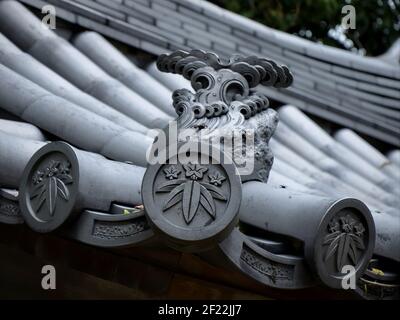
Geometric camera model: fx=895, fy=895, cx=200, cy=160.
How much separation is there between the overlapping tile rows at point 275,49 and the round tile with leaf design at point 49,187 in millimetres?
3061

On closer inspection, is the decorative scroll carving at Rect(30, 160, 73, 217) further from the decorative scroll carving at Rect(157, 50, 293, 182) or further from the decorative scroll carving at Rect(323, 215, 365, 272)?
the decorative scroll carving at Rect(323, 215, 365, 272)

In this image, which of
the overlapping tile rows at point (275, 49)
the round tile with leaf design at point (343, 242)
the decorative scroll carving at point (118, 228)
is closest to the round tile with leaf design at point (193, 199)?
the decorative scroll carving at point (118, 228)

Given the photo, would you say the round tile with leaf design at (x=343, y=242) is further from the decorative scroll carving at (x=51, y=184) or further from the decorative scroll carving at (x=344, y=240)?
the decorative scroll carving at (x=51, y=184)

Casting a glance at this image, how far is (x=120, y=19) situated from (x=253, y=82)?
9.27ft

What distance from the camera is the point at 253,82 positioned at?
5422 mm

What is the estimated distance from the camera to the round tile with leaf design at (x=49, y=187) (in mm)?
4449

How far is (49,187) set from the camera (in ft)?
14.8

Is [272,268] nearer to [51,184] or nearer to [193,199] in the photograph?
[193,199]

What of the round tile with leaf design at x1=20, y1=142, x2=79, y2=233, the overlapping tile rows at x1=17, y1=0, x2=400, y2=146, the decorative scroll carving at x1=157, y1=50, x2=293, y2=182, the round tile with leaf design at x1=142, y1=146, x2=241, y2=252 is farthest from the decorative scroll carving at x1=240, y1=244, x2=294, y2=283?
the overlapping tile rows at x1=17, y1=0, x2=400, y2=146

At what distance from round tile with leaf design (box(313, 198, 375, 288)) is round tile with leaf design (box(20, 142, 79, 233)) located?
126 centimetres

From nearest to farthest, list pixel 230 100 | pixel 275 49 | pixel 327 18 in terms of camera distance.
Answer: pixel 230 100 → pixel 275 49 → pixel 327 18

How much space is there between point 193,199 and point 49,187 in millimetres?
804

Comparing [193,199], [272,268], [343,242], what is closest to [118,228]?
[193,199]
